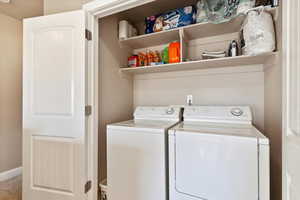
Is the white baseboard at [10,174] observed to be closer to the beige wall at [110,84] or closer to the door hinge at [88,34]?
the beige wall at [110,84]

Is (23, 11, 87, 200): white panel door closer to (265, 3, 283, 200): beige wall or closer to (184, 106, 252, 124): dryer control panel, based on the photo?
(184, 106, 252, 124): dryer control panel

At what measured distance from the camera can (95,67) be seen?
5.30 feet

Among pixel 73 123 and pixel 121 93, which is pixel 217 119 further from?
pixel 73 123

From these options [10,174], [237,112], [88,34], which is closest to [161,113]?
[237,112]

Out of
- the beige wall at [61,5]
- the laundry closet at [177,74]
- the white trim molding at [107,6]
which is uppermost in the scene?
the beige wall at [61,5]

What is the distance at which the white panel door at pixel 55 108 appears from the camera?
4.88ft

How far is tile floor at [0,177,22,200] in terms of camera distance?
193 cm

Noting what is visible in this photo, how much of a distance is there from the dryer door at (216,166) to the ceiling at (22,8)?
2756mm

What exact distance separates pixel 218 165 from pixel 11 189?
2.68m

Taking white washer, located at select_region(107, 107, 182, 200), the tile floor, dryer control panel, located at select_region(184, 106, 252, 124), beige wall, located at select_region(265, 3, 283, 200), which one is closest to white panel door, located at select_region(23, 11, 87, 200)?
white washer, located at select_region(107, 107, 182, 200)

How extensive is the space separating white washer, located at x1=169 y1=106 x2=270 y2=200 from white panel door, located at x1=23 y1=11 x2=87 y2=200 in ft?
2.98

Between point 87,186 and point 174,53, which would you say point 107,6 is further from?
point 87,186

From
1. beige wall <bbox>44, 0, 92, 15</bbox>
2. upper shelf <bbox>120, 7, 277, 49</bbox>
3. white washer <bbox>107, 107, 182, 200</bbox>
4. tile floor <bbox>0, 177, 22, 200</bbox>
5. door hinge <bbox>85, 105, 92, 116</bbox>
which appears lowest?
tile floor <bbox>0, 177, 22, 200</bbox>

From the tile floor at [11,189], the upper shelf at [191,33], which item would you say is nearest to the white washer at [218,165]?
the upper shelf at [191,33]
